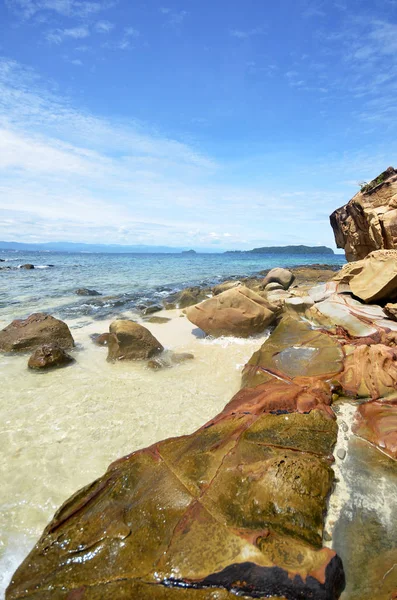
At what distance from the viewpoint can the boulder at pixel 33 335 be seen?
7883 millimetres

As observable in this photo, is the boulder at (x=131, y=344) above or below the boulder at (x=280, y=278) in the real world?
below

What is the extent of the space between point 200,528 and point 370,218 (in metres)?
10.4

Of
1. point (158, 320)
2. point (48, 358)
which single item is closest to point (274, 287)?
point (158, 320)

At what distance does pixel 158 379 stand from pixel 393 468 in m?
4.35

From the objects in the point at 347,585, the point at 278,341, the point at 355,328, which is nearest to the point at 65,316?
the point at 278,341

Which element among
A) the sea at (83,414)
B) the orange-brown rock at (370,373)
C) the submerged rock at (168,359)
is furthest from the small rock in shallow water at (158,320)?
the orange-brown rock at (370,373)

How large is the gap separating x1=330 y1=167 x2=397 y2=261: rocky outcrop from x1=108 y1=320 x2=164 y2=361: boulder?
7787 millimetres

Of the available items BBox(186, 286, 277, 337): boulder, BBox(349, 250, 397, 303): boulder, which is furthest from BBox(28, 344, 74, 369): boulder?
BBox(349, 250, 397, 303): boulder

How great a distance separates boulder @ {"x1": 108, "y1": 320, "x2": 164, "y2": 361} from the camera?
724cm

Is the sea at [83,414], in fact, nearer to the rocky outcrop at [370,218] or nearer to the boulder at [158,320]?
the boulder at [158,320]

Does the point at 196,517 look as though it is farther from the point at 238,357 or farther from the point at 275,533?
the point at 238,357

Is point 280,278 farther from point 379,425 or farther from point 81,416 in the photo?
point 81,416

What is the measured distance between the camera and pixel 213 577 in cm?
194

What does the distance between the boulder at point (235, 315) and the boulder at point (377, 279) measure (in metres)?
2.52
